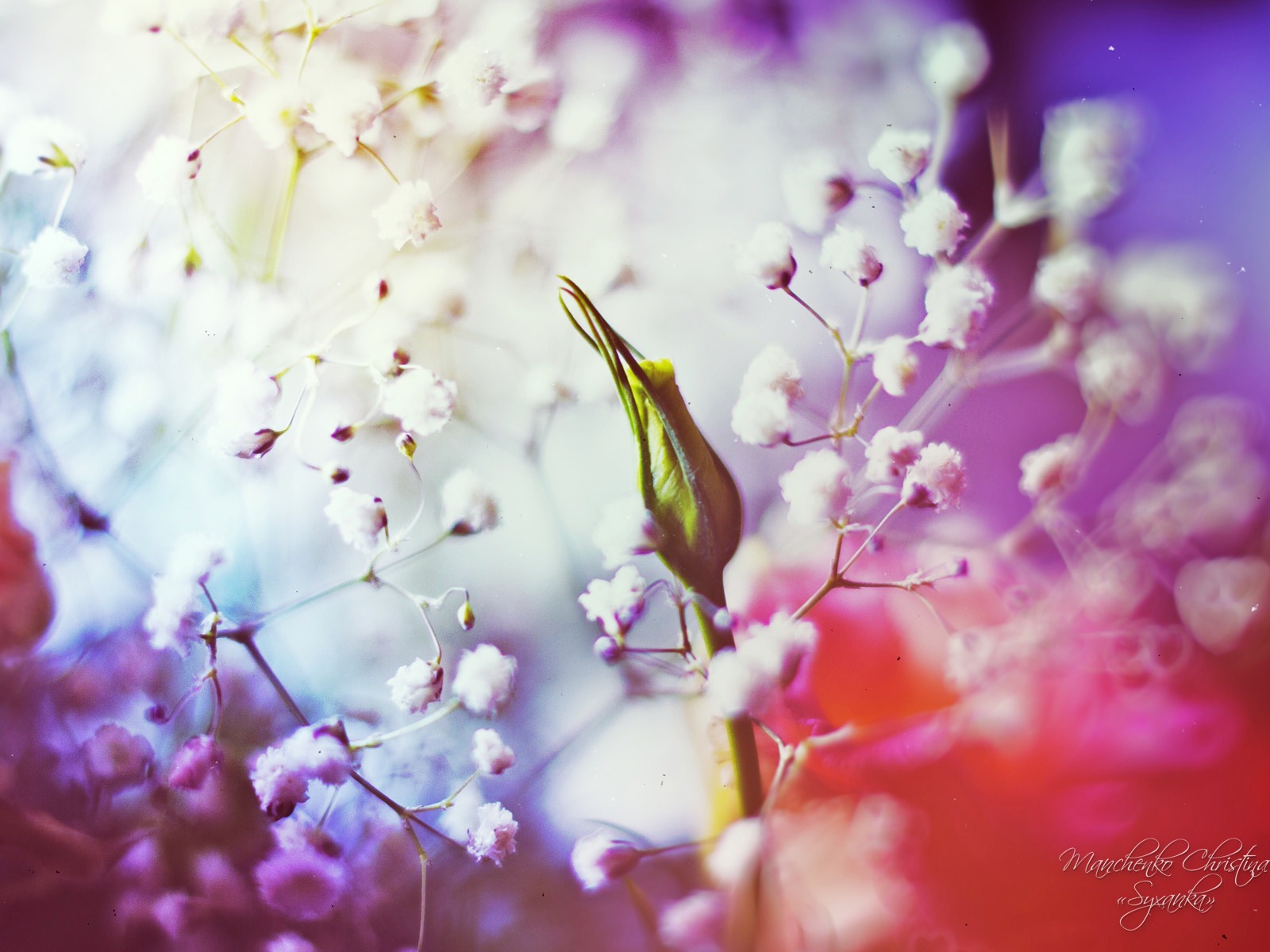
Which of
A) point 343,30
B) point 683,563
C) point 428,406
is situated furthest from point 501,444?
point 343,30

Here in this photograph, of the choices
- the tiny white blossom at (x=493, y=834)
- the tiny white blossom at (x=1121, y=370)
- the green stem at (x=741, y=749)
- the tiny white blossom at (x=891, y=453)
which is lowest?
the tiny white blossom at (x=493, y=834)

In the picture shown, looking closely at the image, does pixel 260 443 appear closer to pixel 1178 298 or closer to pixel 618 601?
pixel 618 601

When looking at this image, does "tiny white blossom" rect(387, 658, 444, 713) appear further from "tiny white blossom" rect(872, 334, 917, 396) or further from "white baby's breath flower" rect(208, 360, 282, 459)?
"tiny white blossom" rect(872, 334, 917, 396)

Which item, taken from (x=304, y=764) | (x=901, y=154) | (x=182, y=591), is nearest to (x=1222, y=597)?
(x=901, y=154)

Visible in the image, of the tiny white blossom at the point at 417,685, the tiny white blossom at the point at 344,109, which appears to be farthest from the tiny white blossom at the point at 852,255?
the tiny white blossom at the point at 417,685

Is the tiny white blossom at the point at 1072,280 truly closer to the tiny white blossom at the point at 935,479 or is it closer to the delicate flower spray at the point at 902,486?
the delicate flower spray at the point at 902,486

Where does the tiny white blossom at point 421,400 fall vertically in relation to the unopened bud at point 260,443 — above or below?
above

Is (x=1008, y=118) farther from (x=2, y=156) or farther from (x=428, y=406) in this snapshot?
(x=2, y=156)
